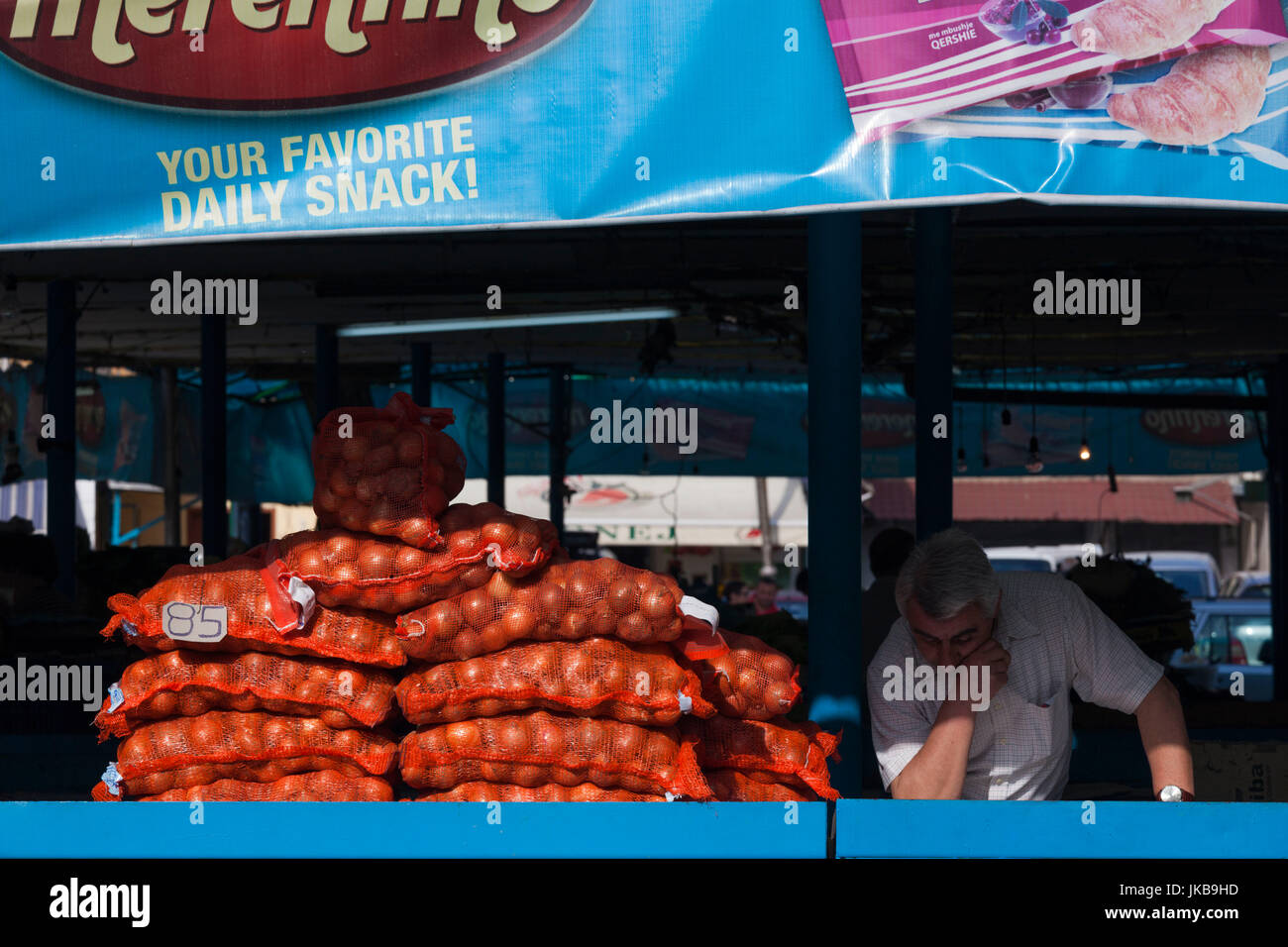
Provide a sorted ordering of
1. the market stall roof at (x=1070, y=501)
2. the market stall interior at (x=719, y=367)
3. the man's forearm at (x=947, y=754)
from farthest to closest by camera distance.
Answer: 1. the market stall roof at (x=1070, y=501)
2. the market stall interior at (x=719, y=367)
3. the man's forearm at (x=947, y=754)

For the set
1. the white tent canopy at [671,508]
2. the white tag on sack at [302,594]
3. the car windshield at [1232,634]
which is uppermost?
the white tag on sack at [302,594]

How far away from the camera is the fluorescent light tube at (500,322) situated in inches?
449

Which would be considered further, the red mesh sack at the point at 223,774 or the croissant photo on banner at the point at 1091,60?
the red mesh sack at the point at 223,774

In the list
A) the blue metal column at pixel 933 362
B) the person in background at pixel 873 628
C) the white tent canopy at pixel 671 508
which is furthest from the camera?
the white tent canopy at pixel 671 508

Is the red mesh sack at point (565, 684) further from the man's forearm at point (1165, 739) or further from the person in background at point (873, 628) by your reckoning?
the person in background at point (873, 628)

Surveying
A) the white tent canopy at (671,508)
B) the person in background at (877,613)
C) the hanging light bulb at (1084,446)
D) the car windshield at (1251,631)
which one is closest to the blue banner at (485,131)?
the person in background at (877,613)

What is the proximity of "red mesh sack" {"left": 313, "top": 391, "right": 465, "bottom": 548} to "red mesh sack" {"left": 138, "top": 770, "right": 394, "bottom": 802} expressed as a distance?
0.74 metres

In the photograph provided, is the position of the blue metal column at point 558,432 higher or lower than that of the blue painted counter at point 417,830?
higher

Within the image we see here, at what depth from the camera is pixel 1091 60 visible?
348 cm

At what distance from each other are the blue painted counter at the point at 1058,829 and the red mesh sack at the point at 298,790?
4.69ft

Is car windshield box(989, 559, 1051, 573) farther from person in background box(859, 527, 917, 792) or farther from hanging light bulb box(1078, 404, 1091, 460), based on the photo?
person in background box(859, 527, 917, 792)

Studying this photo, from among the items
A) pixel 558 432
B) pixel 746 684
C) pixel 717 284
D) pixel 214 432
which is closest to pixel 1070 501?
pixel 558 432

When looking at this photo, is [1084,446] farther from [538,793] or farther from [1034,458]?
[538,793]
